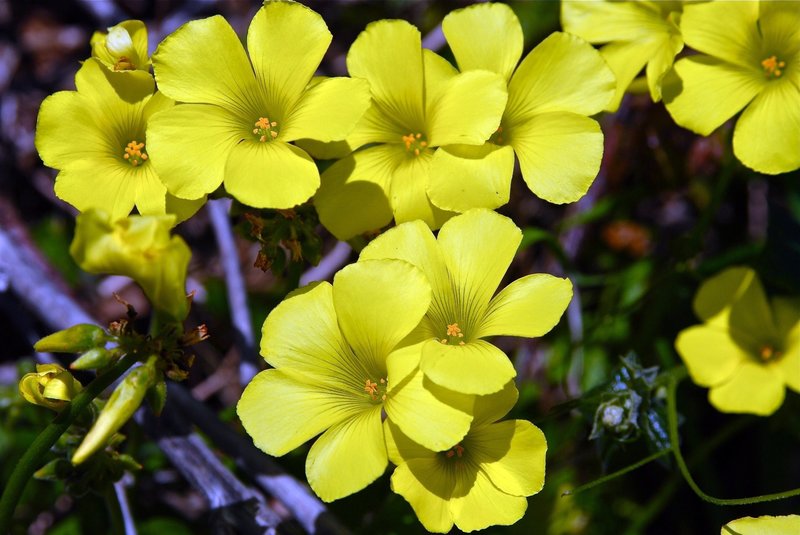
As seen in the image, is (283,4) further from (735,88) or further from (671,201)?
(671,201)

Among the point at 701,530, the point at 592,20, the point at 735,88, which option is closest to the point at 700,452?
the point at 701,530

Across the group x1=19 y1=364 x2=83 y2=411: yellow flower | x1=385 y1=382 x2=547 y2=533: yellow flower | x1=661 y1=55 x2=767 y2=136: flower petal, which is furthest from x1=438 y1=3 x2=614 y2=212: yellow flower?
x1=19 y1=364 x2=83 y2=411: yellow flower

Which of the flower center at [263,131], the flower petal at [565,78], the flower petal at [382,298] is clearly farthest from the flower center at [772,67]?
the flower center at [263,131]

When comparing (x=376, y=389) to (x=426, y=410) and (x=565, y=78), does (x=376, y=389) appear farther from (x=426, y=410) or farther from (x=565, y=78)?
(x=565, y=78)

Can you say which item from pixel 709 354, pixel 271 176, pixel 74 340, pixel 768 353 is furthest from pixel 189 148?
pixel 768 353

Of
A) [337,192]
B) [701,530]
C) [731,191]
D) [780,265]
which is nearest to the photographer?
[337,192]

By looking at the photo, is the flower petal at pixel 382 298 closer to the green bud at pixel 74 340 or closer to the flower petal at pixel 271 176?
the flower petal at pixel 271 176

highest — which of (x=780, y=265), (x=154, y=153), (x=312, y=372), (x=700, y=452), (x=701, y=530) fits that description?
(x=154, y=153)

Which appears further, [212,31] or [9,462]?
[9,462]
